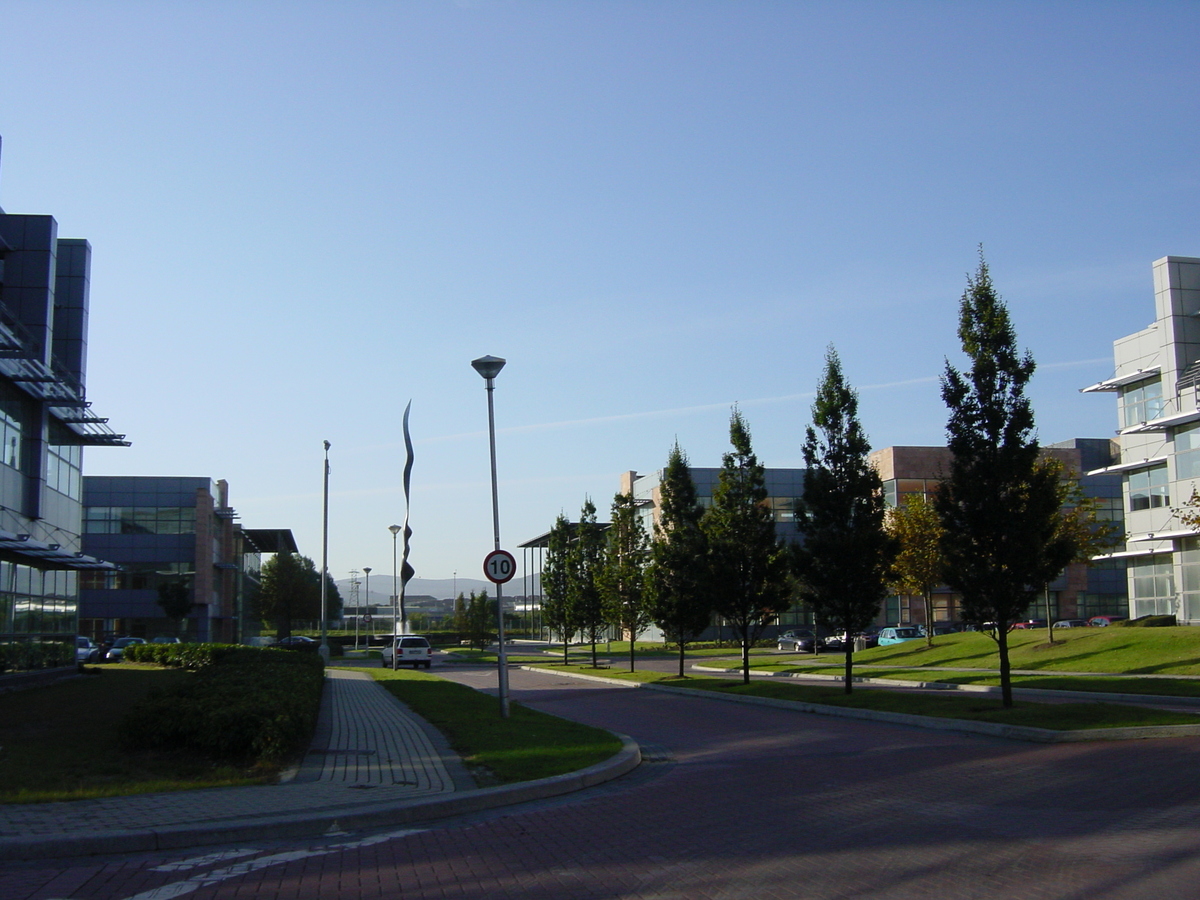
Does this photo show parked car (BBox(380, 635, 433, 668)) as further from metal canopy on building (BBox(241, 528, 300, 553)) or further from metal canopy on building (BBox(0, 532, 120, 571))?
metal canopy on building (BBox(241, 528, 300, 553))

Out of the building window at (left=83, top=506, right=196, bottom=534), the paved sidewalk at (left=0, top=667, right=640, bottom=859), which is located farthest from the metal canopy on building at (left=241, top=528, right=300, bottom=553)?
the paved sidewalk at (left=0, top=667, right=640, bottom=859)

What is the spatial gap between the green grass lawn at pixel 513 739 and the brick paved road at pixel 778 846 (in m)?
0.91

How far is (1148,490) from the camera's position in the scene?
156 ft

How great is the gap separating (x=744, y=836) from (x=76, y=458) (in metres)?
32.2

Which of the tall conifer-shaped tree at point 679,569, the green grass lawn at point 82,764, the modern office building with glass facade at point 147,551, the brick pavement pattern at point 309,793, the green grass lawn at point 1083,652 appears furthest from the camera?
the modern office building with glass facade at point 147,551

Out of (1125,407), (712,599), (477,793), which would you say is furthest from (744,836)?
(1125,407)

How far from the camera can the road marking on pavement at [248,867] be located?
6.97 m

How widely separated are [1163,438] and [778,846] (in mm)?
46156

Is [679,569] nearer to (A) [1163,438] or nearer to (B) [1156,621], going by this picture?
(B) [1156,621]

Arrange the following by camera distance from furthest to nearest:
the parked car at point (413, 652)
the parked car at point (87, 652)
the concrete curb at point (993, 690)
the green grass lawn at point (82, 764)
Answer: the parked car at point (413, 652) < the parked car at point (87, 652) < the concrete curb at point (993, 690) < the green grass lawn at point (82, 764)

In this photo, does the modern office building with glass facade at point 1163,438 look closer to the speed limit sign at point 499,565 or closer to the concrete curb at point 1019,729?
the concrete curb at point 1019,729

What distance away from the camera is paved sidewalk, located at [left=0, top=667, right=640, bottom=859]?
27.1 ft

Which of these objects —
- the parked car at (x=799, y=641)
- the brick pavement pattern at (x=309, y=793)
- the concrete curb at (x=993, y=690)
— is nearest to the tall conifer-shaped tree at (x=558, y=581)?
the concrete curb at (x=993, y=690)

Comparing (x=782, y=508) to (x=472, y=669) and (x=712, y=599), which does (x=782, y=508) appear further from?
(x=712, y=599)
